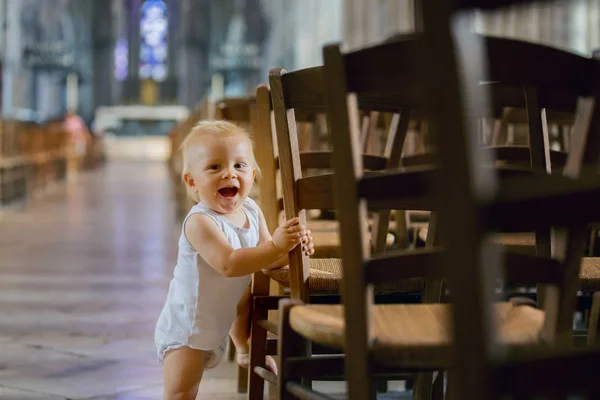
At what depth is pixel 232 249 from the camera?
6.48 ft


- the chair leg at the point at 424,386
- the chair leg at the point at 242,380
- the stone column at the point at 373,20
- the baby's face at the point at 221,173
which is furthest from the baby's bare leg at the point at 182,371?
the stone column at the point at 373,20

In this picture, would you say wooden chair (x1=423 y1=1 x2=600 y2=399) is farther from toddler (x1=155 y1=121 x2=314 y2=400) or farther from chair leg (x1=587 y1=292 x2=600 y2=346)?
chair leg (x1=587 y1=292 x2=600 y2=346)

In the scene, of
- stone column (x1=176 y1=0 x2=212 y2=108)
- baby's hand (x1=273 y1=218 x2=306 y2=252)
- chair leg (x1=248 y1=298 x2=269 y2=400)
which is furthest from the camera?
stone column (x1=176 y1=0 x2=212 y2=108)

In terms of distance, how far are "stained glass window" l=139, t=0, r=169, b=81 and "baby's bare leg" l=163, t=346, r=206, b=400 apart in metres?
32.9

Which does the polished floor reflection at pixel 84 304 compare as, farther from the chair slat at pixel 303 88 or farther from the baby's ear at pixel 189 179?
the chair slat at pixel 303 88

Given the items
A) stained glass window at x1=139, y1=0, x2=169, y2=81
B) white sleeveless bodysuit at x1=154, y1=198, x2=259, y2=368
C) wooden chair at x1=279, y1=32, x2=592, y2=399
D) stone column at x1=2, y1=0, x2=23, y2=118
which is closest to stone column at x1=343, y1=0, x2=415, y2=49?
stone column at x1=2, y1=0, x2=23, y2=118

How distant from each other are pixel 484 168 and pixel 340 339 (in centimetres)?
54

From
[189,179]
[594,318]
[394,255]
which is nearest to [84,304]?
[189,179]

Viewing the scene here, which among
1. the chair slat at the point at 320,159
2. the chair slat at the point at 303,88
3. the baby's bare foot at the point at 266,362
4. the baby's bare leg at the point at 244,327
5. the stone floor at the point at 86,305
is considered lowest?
the stone floor at the point at 86,305

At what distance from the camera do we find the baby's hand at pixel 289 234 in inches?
72.7

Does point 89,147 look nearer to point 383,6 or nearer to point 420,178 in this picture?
point 383,6

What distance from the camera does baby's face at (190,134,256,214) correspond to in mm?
2072

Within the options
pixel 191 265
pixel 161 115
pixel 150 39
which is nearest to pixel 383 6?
pixel 191 265

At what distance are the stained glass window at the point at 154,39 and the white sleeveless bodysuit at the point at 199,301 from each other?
3284 cm
